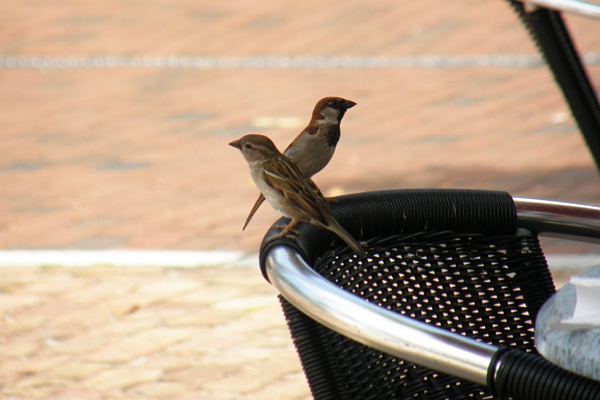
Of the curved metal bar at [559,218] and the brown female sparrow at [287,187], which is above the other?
the brown female sparrow at [287,187]

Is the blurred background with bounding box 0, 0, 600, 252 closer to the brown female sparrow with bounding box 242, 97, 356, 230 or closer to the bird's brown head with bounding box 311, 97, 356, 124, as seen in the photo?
the brown female sparrow with bounding box 242, 97, 356, 230

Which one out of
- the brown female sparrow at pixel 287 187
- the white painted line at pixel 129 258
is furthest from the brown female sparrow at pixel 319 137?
the white painted line at pixel 129 258

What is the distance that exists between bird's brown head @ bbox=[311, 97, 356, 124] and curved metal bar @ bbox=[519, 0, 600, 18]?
3.79 ft

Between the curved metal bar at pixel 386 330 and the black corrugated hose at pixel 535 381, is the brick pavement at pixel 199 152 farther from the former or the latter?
the black corrugated hose at pixel 535 381

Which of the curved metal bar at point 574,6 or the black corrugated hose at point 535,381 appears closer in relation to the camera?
the black corrugated hose at point 535,381

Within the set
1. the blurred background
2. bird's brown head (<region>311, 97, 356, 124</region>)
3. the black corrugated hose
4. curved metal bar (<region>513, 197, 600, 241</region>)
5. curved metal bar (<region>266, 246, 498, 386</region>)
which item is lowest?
the blurred background

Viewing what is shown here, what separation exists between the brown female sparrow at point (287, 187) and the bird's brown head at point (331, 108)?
0.65 feet

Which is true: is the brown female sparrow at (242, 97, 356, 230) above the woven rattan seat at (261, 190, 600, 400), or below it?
above

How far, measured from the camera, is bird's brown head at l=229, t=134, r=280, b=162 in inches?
73.8

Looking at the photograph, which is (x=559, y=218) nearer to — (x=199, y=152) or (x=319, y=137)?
(x=319, y=137)

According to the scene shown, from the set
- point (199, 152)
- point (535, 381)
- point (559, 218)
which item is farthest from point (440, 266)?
point (199, 152)

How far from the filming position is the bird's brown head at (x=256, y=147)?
1.87m

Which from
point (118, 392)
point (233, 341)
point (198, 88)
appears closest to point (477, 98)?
point (198, 88)

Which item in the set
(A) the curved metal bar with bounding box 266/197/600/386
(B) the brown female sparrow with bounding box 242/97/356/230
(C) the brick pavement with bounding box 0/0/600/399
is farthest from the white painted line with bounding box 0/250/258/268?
(A) the curved metal bar with bounding box 266/197/600/386
